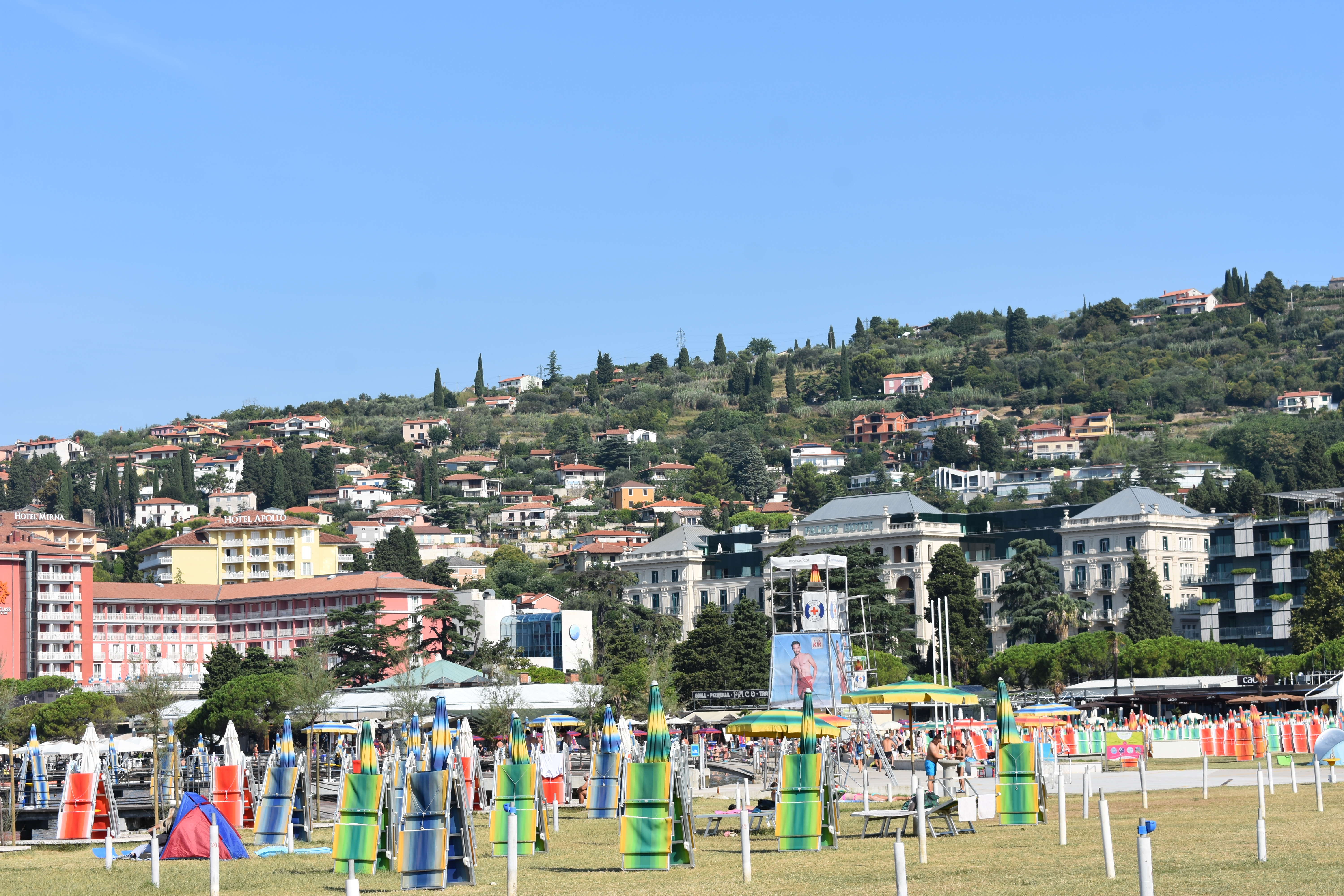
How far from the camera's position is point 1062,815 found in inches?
915

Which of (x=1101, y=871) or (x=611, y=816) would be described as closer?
(x=1101, y=871)

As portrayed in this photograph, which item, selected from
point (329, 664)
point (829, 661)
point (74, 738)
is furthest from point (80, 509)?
point (829, 661)

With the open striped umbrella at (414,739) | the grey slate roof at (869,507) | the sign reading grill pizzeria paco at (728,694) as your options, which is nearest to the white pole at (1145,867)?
the open striped umbrella at (414,739)

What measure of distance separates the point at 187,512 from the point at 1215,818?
7088 inches

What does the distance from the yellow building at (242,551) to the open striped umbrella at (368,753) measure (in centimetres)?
13477

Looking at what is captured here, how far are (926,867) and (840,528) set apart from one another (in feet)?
316

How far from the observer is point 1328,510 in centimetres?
9331

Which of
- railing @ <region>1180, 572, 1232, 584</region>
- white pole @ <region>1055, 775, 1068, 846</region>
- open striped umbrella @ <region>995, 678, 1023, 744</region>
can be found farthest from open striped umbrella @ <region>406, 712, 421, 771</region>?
railing @ <region>1180, 572, 1232, 584</region>

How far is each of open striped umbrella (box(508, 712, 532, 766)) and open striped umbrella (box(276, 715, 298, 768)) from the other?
391 cm

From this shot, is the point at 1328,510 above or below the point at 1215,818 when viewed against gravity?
above

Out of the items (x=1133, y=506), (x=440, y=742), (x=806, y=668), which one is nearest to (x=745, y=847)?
(x=440, y=742)

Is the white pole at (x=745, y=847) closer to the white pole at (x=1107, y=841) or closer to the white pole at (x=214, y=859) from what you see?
the white pole at (x=1107, y=841)

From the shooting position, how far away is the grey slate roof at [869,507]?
375ft

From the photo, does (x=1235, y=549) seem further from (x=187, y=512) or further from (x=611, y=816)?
(x=187, y=512)
